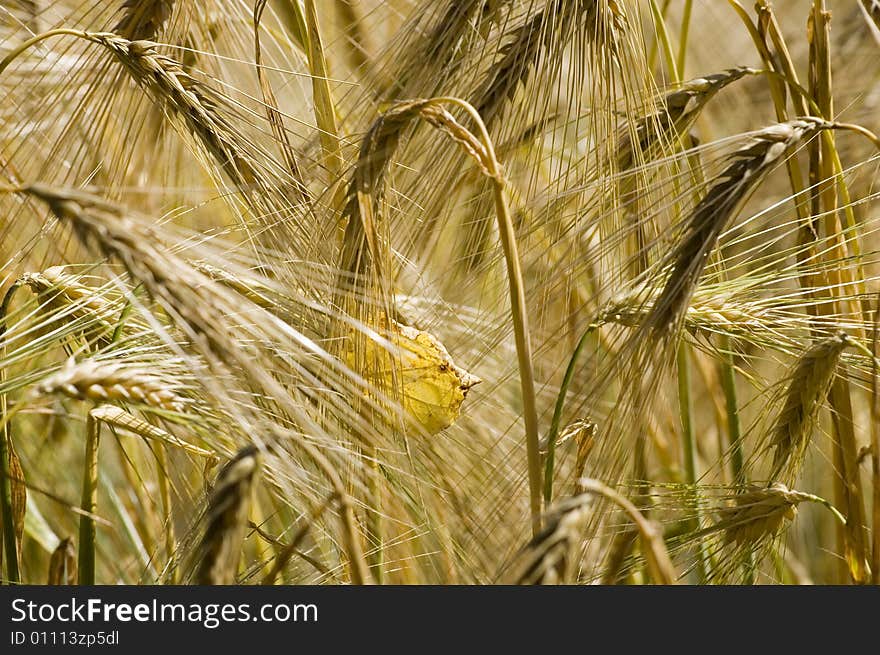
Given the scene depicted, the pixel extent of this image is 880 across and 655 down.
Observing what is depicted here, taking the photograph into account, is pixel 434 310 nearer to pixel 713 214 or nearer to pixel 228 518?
pixel 713 214

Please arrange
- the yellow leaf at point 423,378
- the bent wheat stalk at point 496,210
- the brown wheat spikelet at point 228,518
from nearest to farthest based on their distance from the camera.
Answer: the brown wheat spikelet at point 228,518, the bent wheat stalk at point 496,210, the yellow leaf at point 423,378

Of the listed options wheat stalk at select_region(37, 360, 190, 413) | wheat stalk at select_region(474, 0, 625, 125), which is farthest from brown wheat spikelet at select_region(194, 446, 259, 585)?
wheat stalk at select_region(474, 0, 625, 125)

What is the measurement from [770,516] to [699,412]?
1.21m

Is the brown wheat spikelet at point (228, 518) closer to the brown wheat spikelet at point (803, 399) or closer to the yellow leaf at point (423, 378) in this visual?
the yellow leaf at point (423, 378)

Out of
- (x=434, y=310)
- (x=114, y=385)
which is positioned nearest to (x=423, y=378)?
(x=434, y=310)

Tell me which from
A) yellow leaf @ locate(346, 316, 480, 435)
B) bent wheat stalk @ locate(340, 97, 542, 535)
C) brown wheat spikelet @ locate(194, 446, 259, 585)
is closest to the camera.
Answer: brown wheat spikelet @ locate(194, 446, 259, 585)

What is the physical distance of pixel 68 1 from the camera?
50.9 inches

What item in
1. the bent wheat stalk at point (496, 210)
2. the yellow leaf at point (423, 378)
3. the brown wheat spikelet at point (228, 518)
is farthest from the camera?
the yellow leaf at point (423, 378)

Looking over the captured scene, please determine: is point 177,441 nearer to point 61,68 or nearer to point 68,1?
point 61,68

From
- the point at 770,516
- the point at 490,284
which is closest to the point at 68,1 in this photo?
the point at 490,284

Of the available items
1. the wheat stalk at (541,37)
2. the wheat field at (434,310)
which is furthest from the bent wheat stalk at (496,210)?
the wheat stalk at (541,37)

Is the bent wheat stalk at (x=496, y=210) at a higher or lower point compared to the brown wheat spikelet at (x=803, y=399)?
higher

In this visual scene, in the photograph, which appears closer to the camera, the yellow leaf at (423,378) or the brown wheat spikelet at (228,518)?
the brown wheat spikelet at (228,518)

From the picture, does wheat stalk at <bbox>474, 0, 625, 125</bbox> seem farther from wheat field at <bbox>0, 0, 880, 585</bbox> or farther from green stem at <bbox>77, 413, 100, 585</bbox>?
green stem at <bbox>77, 413, 100, 585</bbox>
